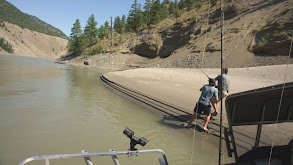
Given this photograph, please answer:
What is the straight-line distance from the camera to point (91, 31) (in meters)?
73.2

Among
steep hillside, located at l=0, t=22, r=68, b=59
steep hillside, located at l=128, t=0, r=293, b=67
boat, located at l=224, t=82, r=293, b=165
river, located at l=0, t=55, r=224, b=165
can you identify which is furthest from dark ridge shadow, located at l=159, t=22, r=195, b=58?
steep hillside, located at l=0, t=22, r=68, b=59

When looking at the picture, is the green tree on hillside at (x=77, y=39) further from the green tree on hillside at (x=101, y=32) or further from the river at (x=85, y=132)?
the river at (x=85, y=132)

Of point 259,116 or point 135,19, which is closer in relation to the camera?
point 259,116

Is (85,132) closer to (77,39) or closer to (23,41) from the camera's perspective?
(77,39)

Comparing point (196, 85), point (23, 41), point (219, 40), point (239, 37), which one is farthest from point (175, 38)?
point (23, 41)

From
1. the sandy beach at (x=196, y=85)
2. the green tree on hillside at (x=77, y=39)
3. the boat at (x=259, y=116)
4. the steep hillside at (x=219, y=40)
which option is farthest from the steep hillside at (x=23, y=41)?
the boat at (x=259, y=116)

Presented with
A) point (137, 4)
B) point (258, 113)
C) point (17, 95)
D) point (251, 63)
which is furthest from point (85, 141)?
point (137, 4)

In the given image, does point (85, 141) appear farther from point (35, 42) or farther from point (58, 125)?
point (35, 42)

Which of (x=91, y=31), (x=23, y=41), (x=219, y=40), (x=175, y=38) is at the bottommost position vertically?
(x=219, y=40)

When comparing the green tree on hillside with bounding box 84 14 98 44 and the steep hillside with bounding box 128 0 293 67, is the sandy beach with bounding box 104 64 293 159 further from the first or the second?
the green tree on hillside with bounding box 84 14 98 44

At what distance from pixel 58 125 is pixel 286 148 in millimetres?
6439

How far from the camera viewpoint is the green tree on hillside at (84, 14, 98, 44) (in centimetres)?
7225

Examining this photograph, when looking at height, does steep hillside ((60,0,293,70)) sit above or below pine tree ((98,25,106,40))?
below

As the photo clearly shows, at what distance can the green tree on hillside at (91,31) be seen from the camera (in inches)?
2844
